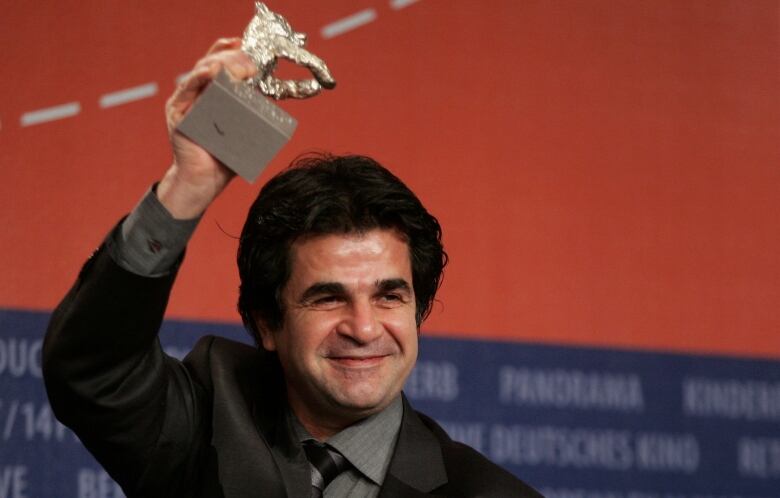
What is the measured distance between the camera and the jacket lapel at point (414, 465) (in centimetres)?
170

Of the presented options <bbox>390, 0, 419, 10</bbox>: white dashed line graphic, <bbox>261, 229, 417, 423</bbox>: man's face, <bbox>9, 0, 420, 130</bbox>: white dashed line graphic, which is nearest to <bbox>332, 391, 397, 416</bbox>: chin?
<bbox>261, 229, 417, 423</bbox>: man's face

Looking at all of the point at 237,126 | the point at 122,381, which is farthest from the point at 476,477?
the point at 237,126

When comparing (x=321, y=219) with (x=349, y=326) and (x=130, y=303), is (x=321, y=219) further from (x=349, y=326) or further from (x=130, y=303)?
(x=130, y=303)

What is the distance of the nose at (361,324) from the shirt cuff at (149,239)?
335mm

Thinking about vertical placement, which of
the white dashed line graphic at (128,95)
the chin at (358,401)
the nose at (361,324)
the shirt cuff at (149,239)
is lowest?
the chin at (358,401)

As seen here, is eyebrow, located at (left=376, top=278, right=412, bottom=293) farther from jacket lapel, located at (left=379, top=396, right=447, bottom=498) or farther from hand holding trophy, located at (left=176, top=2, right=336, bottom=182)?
hand holding trophy, located at (left=176, top=2, right=336, bottom=182)

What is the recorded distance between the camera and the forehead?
5.62 feet

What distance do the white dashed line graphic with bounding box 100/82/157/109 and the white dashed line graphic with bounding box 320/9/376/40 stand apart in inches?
15.1

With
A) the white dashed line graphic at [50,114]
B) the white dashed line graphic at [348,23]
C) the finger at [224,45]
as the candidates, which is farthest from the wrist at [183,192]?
the white dashed line graphic at [348,23]

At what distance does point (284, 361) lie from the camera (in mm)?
1786

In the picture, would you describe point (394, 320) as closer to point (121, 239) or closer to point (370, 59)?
point (121, 239)

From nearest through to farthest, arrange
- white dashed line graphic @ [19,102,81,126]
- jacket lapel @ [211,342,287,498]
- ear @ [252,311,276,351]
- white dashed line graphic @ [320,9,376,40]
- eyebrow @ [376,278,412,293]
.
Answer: jacket lapel @ [211,342,287,498] → eyebrow @ [376,278,412,293] → ear @ [252,311,276,351] → white dashed line graphic @ [19,102,81,126] → white dashed line graphic @ [320,9,376,40]

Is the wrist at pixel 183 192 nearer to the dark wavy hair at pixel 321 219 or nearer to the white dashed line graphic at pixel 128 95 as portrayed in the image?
the dark wavy hair at pixel 321 219

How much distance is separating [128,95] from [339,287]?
98 cm
